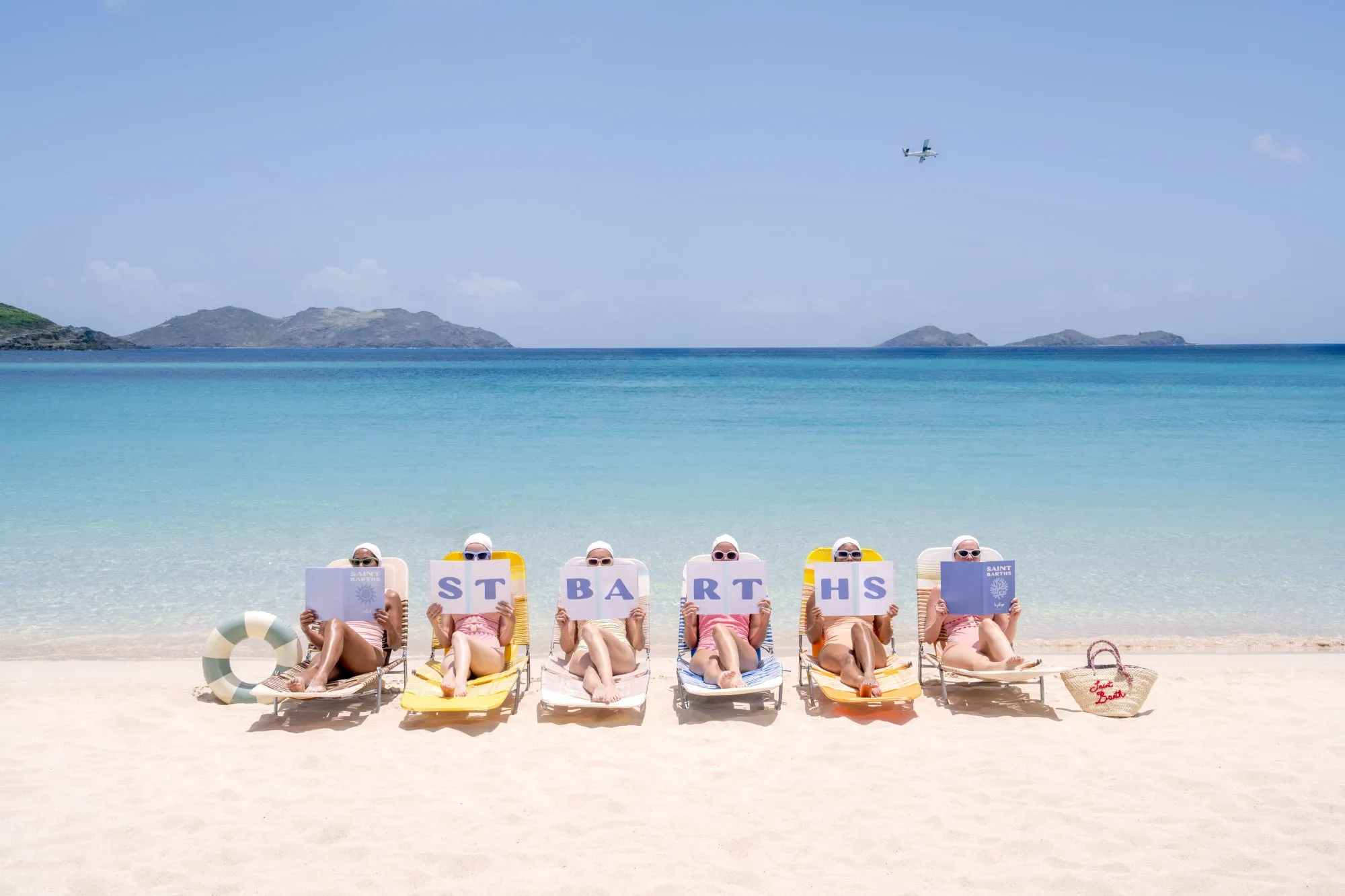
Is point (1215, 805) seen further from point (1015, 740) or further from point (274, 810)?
point (274, 810)

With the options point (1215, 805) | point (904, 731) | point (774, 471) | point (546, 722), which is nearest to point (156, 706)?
point (546, 722)

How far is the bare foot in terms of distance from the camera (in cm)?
607

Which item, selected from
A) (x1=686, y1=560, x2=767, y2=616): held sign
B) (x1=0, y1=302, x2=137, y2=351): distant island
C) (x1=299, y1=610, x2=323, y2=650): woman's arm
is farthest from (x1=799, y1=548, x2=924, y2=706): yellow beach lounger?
(x1=0, y1=302, x2=137, y2=351): distant island

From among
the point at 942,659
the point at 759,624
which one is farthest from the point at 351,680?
the point at 942,659

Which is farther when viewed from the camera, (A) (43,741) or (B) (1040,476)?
(B) (1040,476)

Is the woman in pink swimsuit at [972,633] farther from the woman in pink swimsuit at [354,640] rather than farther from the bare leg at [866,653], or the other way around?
the woman in pink swimsuit at [354,640]

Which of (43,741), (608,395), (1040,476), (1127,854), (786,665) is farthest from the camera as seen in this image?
(608,395)

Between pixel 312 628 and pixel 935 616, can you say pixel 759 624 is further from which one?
pixel 312 628

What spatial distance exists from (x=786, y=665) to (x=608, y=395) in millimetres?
36752

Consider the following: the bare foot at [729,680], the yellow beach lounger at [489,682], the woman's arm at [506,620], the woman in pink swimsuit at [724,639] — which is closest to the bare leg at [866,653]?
the woman in pink swimsuit at [724,639]

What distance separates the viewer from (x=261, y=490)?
15.5 meters

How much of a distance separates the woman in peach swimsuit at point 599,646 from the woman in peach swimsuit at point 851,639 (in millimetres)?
1255

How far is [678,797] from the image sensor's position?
16.2 ft

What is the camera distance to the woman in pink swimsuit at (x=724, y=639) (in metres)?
6.28
